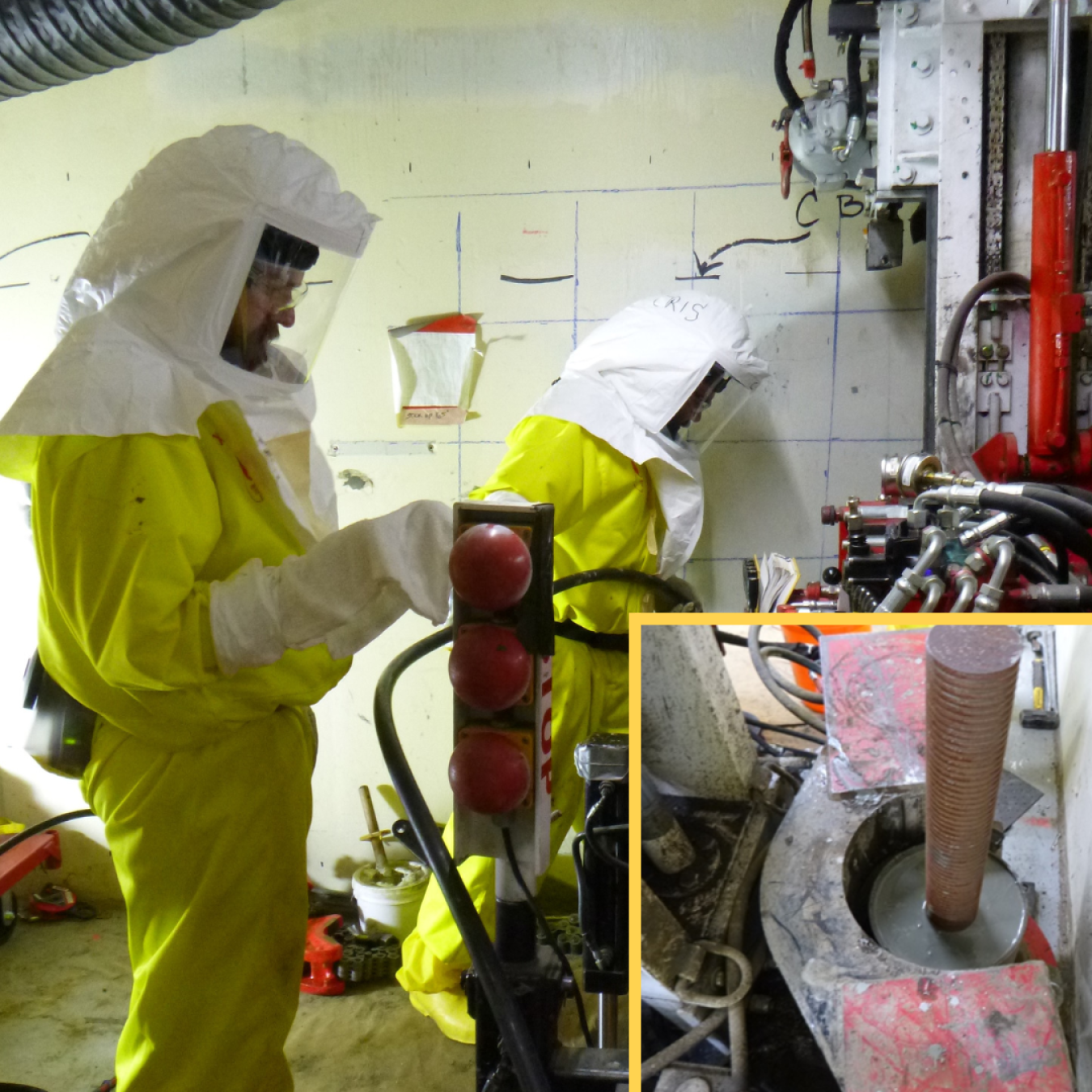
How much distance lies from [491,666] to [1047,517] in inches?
29.8

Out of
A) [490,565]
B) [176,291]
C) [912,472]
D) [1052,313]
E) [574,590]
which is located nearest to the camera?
[490,565]

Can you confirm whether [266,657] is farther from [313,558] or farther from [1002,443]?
[1002,443]

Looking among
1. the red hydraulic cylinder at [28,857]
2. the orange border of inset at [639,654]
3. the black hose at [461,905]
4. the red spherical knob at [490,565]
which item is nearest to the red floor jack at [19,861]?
the red hydraulic cylinder at [28,857]

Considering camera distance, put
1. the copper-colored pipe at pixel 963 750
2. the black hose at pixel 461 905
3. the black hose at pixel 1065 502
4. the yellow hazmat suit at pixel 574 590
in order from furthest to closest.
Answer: the yellow hazmat suit at pixel 574 590 < the black hose at pixel 1065 502 < the black hose at pixel 461 905 < the copper-colored pipe at pixel 963 750

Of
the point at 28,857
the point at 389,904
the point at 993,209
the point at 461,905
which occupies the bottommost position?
the point at 389,904

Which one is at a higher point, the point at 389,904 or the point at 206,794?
the point at 206,794

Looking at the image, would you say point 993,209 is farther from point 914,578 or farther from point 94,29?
point 94,29

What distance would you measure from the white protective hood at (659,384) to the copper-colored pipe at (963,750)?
1346 mm

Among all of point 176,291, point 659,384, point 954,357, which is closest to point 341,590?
point 176,291

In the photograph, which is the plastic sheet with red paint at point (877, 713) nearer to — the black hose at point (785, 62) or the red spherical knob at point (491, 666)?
the red spherical knob at point (491, 666)

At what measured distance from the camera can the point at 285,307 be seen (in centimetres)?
156

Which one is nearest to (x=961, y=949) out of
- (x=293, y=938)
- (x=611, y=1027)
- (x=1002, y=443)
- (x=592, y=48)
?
(x=611, y=1027)

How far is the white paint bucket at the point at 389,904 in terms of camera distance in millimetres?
2535

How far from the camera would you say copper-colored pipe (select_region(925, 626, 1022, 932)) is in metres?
0.69
